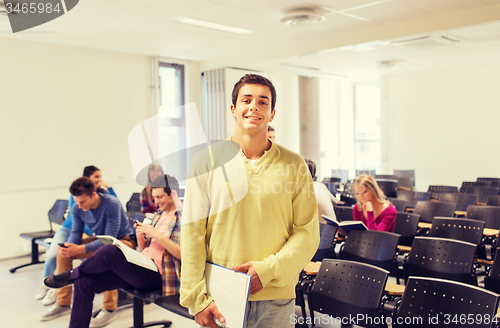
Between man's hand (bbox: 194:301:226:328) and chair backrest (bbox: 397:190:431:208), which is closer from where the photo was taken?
man's hand (bbox: 194:301:226:328)

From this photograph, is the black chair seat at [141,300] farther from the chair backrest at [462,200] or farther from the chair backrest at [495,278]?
the chair backrest at [462,200]

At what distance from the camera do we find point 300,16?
17.8ft

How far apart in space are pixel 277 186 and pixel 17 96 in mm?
6196

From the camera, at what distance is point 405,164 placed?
1113 cm

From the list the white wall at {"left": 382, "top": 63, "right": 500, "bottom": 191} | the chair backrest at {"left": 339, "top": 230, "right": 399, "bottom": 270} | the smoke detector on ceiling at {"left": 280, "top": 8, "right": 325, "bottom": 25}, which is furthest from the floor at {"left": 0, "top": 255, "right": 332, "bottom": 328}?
the white wall at {"left": 382, "top": 63, "right": 500, "bottom": 191}

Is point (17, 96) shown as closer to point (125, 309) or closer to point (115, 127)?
point (115, 127)

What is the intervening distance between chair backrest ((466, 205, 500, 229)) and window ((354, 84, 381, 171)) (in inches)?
292

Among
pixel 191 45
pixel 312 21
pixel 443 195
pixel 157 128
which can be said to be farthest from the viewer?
pixel 157 128

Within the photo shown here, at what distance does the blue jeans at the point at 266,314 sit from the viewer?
158 centimetres

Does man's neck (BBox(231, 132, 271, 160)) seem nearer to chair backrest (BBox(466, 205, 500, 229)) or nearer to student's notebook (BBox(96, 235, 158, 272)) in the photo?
student's notebook (BBox(96, 235, 158, 272))

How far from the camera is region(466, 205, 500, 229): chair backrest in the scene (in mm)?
4723

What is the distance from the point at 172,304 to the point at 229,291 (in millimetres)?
1527

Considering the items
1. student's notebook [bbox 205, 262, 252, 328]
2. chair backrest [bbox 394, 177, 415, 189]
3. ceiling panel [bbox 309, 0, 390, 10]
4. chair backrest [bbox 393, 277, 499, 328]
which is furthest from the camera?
chair backrest [bbox 394, 177, 415, 189]

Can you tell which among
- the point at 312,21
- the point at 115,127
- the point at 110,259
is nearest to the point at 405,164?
the point at 312,21
